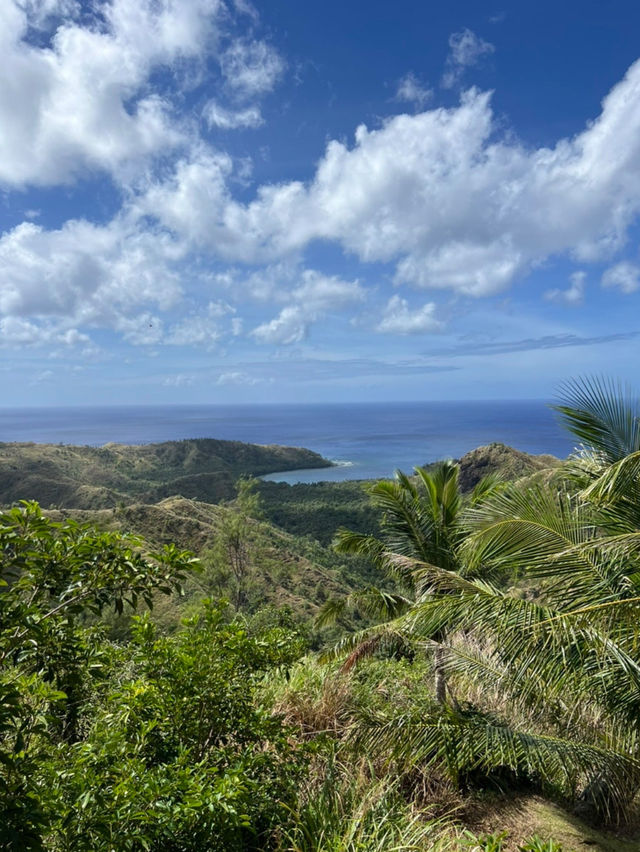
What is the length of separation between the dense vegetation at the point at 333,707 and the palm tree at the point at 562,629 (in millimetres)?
20

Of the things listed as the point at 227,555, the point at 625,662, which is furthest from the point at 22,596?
the point at 227,555

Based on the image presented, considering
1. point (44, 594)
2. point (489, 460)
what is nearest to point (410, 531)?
point (44, 594)

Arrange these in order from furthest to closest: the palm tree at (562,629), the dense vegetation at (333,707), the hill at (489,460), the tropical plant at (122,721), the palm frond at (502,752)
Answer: the hill at (489,460), the palm frond at (502,752), the palm tree at (562,629), the dense vegetation at (333,707), the tropical plant at (122,721)

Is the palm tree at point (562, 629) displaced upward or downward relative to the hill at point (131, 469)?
upward

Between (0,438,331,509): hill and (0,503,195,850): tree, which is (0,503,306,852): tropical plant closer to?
(0,503,195,850): tree

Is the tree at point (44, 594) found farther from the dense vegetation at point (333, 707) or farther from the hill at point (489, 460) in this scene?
the hill at point (489, 460)

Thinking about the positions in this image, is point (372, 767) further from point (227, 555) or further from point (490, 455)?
point (490, 455)

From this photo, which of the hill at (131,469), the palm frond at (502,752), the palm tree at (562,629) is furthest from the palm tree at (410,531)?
the hill at (131,469)

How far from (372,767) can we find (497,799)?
1.69m

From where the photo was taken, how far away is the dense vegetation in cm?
241

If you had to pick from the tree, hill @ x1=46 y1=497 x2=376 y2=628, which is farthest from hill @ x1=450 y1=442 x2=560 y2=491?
the tree

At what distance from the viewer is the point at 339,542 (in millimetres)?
9773

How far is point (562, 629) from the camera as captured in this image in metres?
3.73

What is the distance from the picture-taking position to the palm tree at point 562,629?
12.4ft
